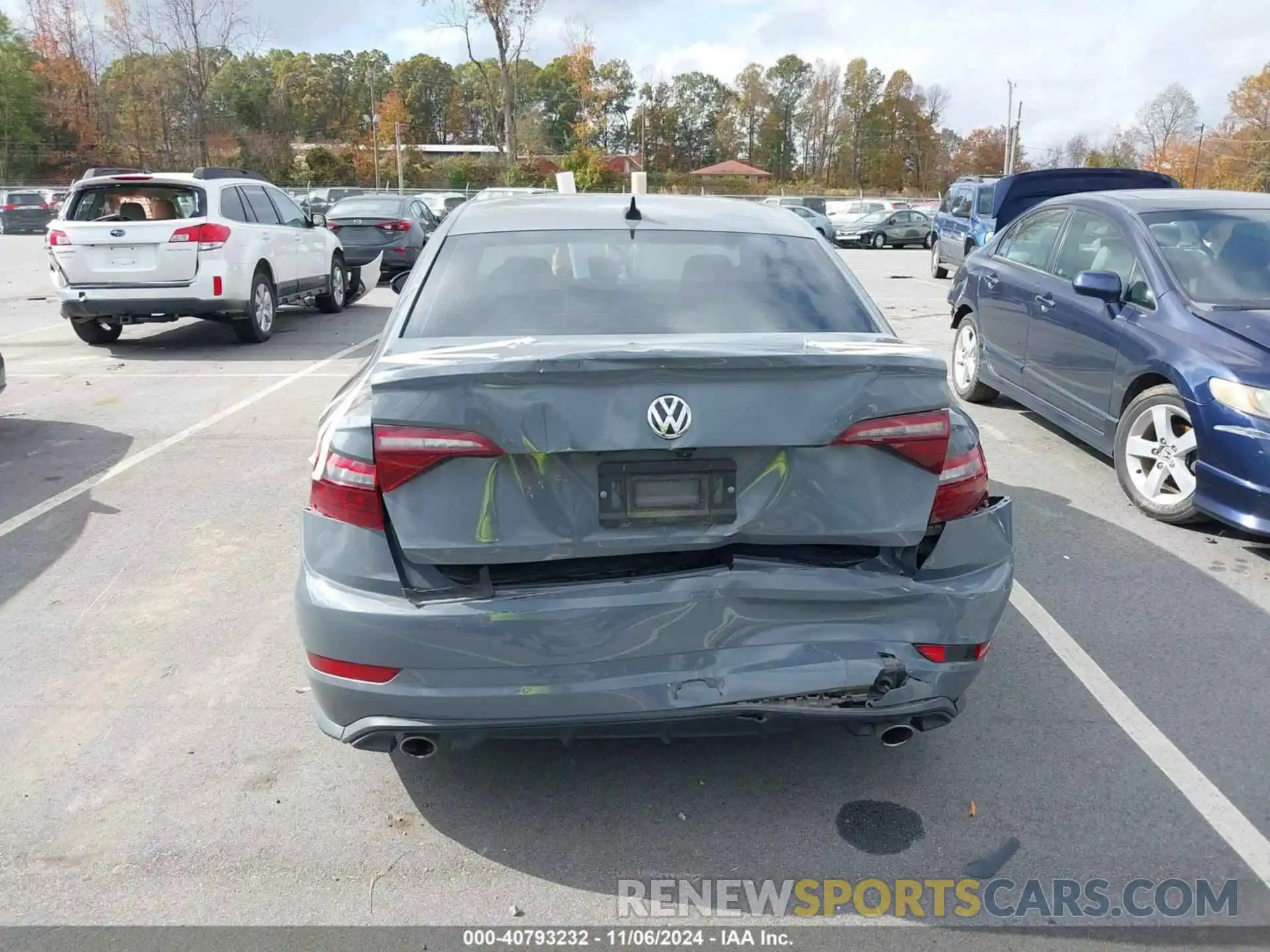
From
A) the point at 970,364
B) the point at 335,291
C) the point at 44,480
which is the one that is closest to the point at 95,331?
the point at 335,291

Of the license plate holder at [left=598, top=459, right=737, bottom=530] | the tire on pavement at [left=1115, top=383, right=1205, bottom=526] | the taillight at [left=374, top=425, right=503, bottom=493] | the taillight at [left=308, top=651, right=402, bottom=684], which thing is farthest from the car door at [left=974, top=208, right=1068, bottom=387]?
the taillight at [left=308, top=651, right=402, bottom=684]

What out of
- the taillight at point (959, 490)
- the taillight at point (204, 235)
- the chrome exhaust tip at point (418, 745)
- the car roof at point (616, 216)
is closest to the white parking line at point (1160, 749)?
the taillight at point (959, 490)

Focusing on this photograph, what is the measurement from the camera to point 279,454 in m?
6.89

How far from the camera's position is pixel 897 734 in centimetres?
292

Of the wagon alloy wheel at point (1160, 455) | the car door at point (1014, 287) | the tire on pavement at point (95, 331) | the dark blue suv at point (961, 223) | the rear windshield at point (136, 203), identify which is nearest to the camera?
the wagon alloy wheel at point (1160, 455)

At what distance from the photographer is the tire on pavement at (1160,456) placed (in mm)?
Result: 5422

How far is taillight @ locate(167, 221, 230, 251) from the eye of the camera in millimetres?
10438

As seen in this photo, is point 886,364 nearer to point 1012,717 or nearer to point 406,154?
point 1012,717

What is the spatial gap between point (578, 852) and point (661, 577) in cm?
83

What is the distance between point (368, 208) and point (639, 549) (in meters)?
16.4

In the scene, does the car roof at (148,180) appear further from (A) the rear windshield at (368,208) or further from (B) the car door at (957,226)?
(B) the car door at (957,226)

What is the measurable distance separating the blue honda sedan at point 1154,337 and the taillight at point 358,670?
168 inches

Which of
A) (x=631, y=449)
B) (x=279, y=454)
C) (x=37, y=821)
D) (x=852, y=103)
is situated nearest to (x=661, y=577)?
(x=631, y=449)

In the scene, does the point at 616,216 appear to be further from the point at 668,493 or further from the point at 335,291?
the point at 335,291
